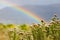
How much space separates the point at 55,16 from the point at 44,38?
30.5 inches

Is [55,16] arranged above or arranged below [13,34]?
above

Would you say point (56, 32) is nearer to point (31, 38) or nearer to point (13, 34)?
point (31, 38)

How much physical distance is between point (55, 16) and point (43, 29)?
0.71m

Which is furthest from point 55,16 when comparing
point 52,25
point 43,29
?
point 43,29

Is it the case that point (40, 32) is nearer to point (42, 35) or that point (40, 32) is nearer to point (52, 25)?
point (42, 35)

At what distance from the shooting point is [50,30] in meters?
6.46

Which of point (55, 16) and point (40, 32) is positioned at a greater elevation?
point (55, 16)

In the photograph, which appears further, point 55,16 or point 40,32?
point 55,16

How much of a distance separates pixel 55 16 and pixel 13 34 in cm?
121

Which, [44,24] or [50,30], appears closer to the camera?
[44,24]

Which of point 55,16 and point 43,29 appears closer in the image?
point 43,29

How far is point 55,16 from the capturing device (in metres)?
6.37

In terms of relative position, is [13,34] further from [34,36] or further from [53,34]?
[53,34]

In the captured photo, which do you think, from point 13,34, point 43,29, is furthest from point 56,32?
point 13,34
